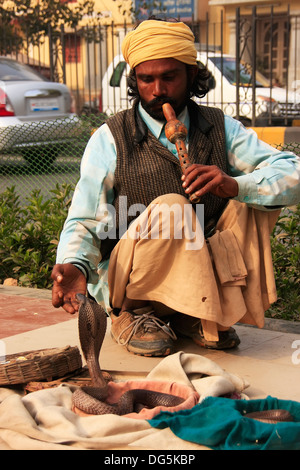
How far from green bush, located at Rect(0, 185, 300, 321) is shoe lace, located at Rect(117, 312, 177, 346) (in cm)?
99

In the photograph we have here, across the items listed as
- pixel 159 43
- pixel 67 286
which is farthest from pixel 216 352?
pixel 159 43

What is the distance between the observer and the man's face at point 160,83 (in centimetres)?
355

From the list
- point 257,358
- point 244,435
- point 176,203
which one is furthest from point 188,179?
point 244,435

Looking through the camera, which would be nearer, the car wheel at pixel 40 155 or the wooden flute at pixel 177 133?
the wooden flute at pixel 177 133

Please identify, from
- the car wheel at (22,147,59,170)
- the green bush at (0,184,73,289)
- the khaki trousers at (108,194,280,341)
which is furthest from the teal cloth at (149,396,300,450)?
the car wheel at (22,147,59,170)

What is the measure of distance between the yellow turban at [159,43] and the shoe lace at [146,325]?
45.9 inches

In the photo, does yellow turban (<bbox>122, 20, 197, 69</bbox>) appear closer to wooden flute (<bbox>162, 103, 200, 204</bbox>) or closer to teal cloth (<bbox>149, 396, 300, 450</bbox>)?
wooden flute (<bbox>162, 103, 200, 204</bbox>)

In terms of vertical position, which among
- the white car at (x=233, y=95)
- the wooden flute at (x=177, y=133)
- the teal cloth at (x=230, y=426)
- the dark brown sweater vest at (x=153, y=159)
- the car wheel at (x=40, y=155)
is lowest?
the white car at (x=233, y=95)

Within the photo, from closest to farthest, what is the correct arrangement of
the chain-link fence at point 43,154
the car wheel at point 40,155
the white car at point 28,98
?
the chain-link fence at point 43,154 → the car wheel at point 40,155 → the white car at point 28,98

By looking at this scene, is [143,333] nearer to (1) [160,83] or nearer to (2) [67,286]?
(2) [67,286]

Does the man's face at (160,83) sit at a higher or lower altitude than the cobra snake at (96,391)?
higher

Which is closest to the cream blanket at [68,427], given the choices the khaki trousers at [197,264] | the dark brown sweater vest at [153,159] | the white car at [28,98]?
the khaki trousers at [197,264]

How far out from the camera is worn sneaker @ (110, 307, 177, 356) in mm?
3467

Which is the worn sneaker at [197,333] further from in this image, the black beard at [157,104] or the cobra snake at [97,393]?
the black beard at [157,104]
